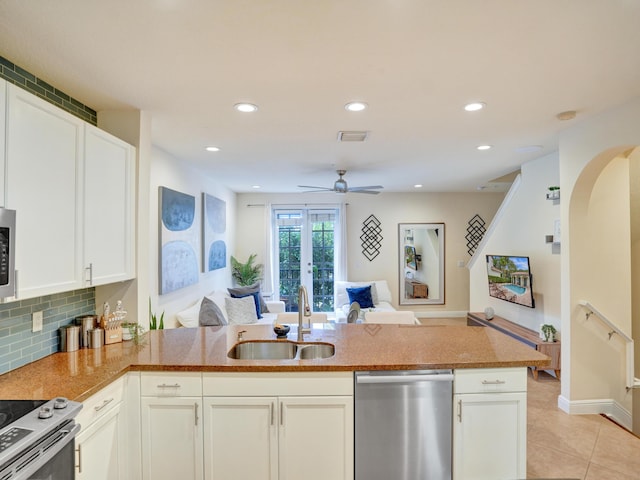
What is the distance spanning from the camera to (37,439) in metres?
1.26

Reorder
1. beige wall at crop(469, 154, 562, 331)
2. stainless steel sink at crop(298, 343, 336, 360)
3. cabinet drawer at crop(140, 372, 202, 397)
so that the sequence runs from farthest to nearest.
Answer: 1. beige wall at crop(469, 154, 562, 331)
2. stainless steel sink at crop(298, 343, 336, 360)
3. cabinet drawer at crop(140, 372, 202, 397)

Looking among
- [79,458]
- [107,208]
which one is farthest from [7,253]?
[79,458]

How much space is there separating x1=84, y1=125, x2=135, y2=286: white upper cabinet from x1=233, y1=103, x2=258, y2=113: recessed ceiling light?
788 mm

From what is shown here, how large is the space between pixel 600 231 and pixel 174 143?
4004 mm

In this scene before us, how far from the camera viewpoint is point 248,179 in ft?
18.0

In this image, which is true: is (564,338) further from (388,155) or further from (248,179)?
(248,179)

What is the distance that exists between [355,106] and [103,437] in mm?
2465

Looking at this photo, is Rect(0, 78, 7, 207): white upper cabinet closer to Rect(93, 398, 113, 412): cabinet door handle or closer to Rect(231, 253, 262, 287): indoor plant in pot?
Rect(93, 398, 113, 412): cabinet door handle

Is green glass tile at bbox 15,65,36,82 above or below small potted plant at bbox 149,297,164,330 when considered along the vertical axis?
above

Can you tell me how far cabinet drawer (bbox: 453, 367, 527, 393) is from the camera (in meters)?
2.00

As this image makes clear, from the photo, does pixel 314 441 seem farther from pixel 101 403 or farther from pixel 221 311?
pixel 221 311

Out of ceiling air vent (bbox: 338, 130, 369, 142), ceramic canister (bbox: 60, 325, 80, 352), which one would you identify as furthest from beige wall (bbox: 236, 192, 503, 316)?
ceramic canister (bbox: 60, 325, 80, 352)

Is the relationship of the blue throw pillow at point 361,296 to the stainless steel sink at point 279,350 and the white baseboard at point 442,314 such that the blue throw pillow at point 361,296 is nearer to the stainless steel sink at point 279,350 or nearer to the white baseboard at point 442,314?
the white baseboard at point 442,314

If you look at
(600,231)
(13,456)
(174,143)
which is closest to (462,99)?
(600,231)
